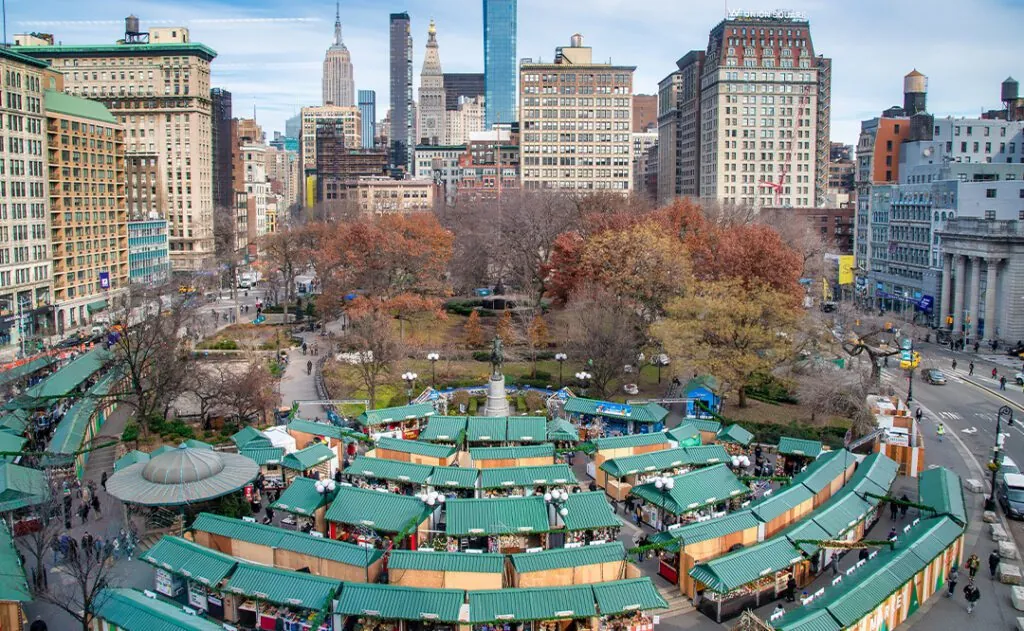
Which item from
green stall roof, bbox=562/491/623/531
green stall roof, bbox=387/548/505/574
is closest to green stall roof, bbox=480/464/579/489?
green stall roof, bbox=562/491/623/531

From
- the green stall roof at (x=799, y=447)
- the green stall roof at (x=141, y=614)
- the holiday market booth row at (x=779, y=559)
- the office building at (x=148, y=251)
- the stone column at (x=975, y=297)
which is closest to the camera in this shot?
the green stall roof at (x=141, y=614)

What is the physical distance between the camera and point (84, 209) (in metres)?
89.8

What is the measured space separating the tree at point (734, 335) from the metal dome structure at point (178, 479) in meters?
27.5

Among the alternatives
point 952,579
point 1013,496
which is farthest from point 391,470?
point 1013,496

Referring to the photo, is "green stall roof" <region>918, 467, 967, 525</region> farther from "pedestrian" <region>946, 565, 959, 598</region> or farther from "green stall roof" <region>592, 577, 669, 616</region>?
"green stall roof" <region>592, 577, 669, 616</region>

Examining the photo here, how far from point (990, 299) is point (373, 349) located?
56436 millimetres

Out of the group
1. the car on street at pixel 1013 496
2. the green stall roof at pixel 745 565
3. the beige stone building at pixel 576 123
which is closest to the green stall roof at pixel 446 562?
the green stall roof at pixel 745 565

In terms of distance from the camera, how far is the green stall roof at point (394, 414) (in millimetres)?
46469

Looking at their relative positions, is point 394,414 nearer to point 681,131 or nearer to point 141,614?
point 141,614

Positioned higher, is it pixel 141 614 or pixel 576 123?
pixel 576 123

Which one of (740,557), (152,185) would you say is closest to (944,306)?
(740,557)

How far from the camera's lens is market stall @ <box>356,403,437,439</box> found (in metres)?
46.5

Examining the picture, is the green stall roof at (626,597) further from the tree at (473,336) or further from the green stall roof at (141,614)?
the tree at (473,336)

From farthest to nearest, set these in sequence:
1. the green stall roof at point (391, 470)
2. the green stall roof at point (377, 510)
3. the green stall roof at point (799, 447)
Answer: the green stall roof at point (799, 447)
the green stall roof at point (391, 470)
the green stall roof at point (377, 510)
